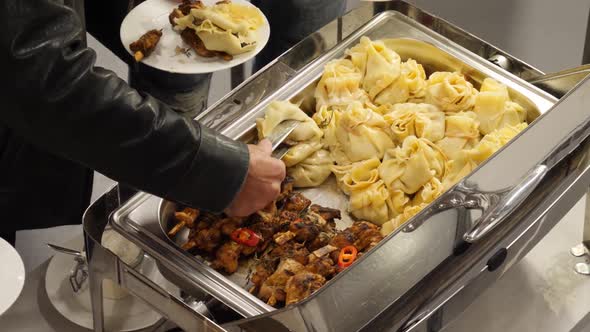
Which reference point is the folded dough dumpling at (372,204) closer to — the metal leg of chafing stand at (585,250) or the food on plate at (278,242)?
the food on plate at (278,242)

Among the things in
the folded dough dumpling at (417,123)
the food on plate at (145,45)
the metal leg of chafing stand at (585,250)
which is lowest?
the metal leg of chafing stand at (585,250)

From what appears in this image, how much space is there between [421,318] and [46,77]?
667 mm

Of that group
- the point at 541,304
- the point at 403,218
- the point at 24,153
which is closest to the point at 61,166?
the point at 24,153

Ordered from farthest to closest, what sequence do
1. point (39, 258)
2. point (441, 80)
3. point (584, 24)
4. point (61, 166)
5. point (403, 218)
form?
point (584, 24) → point (39, 258) → point (61, 166) → point (441, 80) → point (403, 218)

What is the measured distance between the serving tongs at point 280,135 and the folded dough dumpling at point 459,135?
0.90ft

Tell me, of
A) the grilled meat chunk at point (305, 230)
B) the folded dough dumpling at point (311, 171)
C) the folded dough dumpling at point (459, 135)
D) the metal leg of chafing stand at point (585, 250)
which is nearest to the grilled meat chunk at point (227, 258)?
the grilled meat chunk at point (305, 230)

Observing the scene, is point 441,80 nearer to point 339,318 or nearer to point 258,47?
point 258,47

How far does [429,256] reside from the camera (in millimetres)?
1476

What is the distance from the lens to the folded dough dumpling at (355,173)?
1.71 meters

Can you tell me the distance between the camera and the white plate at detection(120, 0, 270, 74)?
1.97m

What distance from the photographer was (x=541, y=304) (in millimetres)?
1833

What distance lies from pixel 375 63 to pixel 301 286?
1.77 ft

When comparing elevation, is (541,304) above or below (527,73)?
below

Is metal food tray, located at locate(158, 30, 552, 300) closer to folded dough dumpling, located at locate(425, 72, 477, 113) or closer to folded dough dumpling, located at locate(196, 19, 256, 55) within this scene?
folded dough dumpling, located at locate(425, 72, 477, 113)
